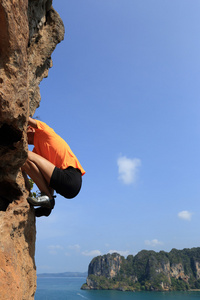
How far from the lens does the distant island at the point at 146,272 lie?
98.0 metres

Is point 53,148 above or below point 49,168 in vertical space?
above

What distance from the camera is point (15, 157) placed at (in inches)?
111

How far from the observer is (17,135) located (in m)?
2.69

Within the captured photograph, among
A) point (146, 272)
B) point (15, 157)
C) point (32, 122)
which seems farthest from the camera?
point (146, 272)

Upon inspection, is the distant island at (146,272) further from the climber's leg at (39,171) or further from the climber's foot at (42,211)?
the climber's leg at (39,171)

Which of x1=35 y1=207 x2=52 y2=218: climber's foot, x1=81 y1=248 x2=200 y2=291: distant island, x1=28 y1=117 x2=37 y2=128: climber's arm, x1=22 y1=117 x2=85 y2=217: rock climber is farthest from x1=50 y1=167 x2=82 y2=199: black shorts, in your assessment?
x1=81 y1=248 x2=200 y2=291: distant island

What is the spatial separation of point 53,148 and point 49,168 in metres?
0.46

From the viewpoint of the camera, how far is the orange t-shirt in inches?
140

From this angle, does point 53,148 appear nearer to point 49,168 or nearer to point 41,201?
point 49,168

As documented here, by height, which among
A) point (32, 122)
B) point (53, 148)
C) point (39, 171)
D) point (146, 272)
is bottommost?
point (146, 272)

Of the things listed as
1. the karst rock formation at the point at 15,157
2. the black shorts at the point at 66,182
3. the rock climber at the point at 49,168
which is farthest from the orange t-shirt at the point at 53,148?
the karst rock formation at the point at 15,157

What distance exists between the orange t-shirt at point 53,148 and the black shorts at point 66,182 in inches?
5.8

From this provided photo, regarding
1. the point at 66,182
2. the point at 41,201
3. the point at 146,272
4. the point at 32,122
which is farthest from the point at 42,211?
the point at 146,272

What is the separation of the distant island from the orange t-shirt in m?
109
